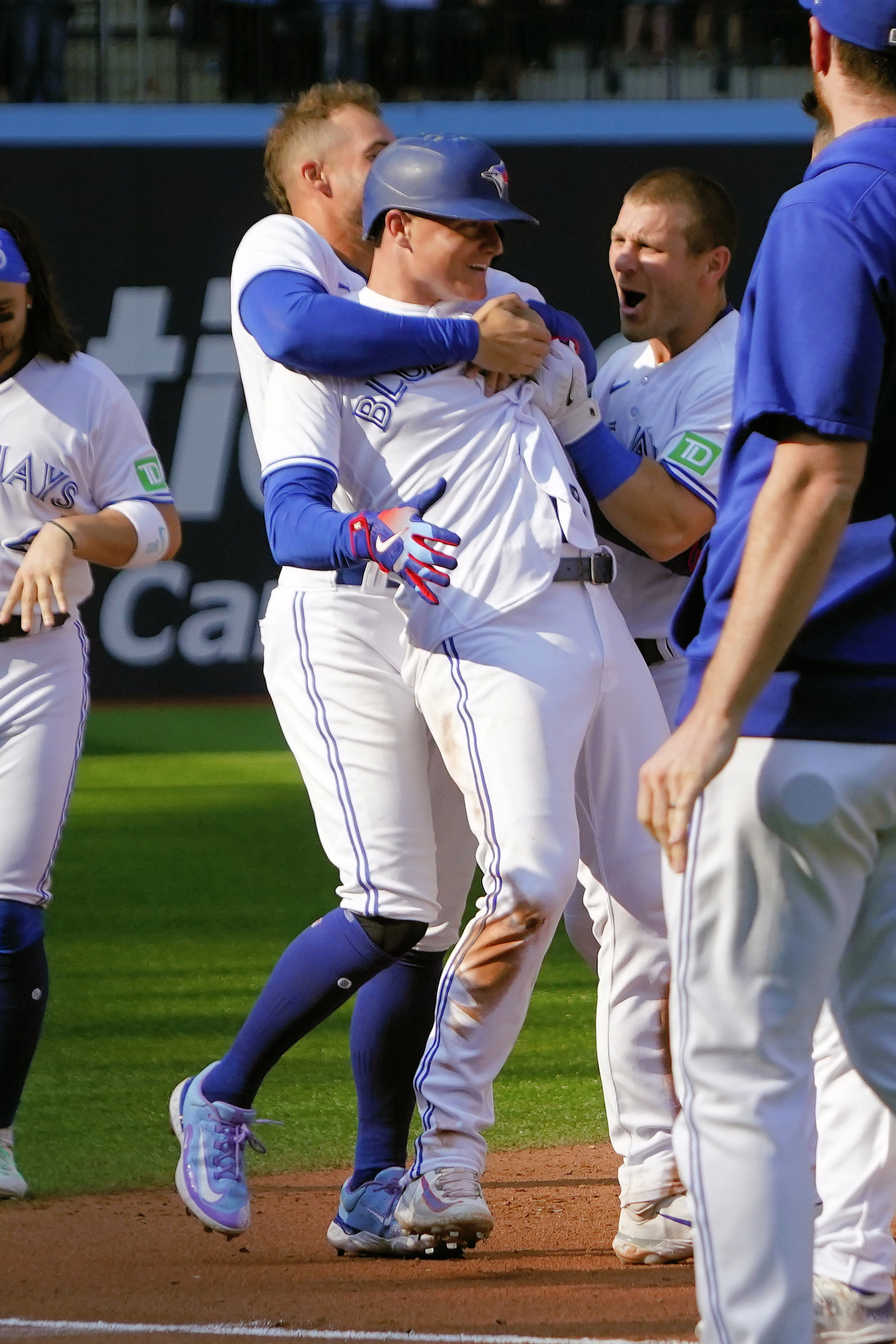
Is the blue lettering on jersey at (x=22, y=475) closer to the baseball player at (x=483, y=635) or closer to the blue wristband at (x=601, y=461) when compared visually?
the baseball player at (x=483, y=635)

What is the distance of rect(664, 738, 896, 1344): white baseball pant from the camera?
2.10 m

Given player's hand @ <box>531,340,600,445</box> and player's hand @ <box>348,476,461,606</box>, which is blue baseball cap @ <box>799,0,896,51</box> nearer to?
player's hand @ <box>348,476,461,606</box>

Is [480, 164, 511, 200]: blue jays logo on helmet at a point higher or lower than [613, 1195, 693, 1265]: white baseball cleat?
higher

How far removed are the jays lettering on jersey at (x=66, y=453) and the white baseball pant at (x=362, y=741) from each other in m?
0.80

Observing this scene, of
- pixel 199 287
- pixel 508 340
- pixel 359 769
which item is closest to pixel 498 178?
pixel 508 340

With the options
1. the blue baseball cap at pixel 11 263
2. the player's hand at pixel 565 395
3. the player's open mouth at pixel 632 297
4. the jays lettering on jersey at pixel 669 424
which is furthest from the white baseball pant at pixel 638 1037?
→ the blue baseball cap at pixel 11 263

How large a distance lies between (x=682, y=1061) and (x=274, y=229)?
206cm

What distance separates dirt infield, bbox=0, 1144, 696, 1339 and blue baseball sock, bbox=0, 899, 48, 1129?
0.27m

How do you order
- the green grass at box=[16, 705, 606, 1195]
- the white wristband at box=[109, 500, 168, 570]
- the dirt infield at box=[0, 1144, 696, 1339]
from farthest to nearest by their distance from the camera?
1. the green grass at box=[16, 705, 606, 1195]
2. the white wristband at box=[109, 500, 168, 570]
3. the dirt infield at box=[0, 1144, 696, 1339]

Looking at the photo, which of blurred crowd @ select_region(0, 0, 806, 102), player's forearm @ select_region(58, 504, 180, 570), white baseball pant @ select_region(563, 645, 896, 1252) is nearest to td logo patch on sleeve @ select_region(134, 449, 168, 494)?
player's forearm @ select_region(58, 504, 180, 570)

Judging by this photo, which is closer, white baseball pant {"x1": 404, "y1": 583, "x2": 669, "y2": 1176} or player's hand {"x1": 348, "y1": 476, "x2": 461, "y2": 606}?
player's hand {"x1": 348, "y1": 476, "x2": 461, "y2": 606}

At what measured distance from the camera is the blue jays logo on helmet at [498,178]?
3.33 meters

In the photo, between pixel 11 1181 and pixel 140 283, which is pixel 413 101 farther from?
pixel 11 1181

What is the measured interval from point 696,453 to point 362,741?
875 mm
